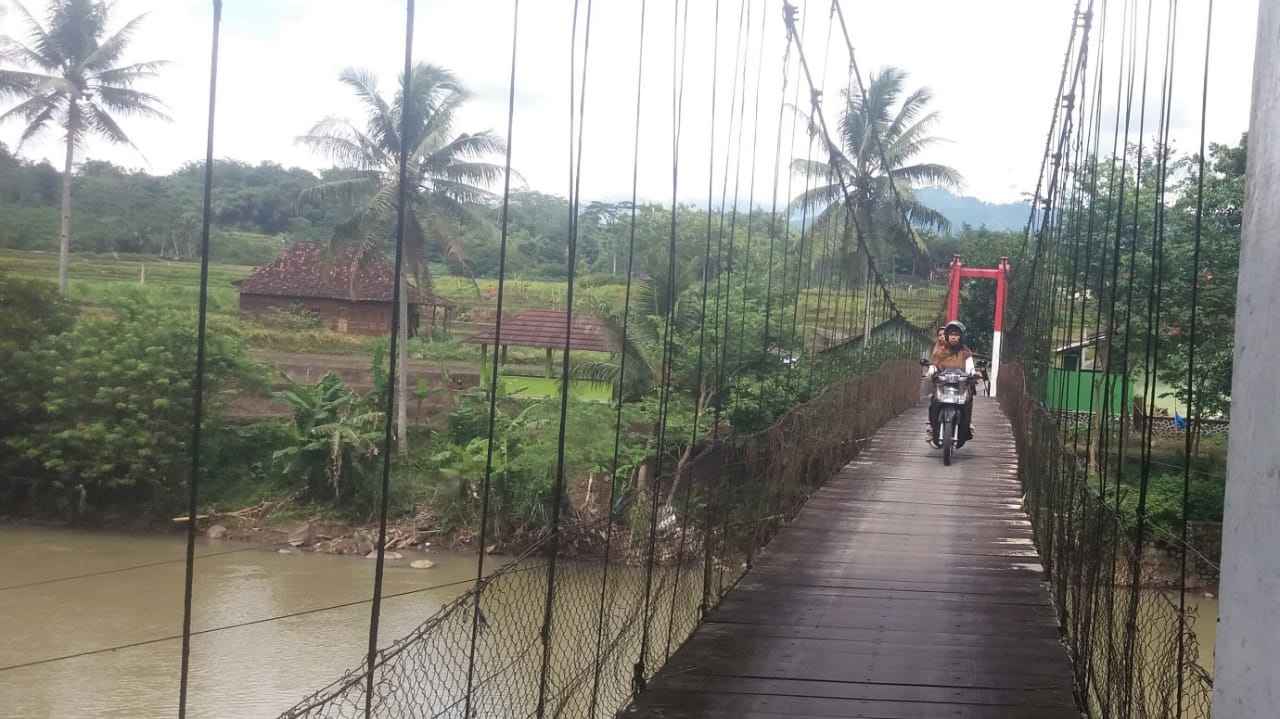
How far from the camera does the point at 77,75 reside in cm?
2056

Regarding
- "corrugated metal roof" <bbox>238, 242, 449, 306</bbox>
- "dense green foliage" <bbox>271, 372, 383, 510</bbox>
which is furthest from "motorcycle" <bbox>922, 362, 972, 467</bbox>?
"corrugated metal roof" <bbox>238, 242, 449, 306</bbox>

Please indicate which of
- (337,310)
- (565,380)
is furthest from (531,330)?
(565,380)

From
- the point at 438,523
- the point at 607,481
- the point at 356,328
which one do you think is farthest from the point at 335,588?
the point at 356,328

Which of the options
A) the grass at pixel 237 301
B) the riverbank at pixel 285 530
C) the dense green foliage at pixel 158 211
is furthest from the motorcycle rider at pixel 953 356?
the dense green foliage at pixel 158 211

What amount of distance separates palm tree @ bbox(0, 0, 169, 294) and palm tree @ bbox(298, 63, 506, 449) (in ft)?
14.8

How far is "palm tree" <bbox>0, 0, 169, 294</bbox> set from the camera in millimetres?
20281

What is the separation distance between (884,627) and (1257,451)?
2.68 m

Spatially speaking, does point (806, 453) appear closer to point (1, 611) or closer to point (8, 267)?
point (1, 611)

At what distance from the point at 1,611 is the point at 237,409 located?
16.6 feet

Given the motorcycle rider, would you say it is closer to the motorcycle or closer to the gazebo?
the motorcycle

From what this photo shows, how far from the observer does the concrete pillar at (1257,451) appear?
1133 millimetres

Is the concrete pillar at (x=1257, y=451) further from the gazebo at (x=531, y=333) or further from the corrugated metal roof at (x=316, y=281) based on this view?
the corrugated metal roof at (x=316, y=281)

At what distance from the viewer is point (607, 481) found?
16.6 meters

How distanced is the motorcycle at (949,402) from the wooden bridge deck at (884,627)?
0.98 m
